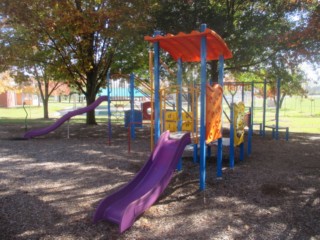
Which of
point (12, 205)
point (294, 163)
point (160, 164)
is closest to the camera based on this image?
point (12, 205)

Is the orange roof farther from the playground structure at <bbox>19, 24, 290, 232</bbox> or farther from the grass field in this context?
the grass field

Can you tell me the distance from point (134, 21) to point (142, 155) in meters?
7.42

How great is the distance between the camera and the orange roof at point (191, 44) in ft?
17.6

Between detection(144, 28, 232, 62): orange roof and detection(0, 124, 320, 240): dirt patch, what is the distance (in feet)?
7.96

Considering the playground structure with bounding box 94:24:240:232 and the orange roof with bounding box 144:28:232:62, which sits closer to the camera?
the playground structure with bounding box 94:24:240:232

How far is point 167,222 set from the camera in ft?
13.7

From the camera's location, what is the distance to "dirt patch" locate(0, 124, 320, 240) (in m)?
3.91

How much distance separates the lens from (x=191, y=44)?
6.12 m

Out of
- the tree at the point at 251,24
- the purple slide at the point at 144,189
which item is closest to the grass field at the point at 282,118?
the tree at the point at 251,24

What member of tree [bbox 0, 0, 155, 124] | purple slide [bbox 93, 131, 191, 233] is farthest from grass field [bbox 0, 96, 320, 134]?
purple slide [bbox 93, 131, 191, 233]

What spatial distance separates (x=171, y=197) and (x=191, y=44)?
2.85m

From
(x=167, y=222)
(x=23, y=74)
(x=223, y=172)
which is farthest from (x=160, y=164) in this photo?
(x=23, y=74)

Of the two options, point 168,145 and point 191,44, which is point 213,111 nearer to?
point 168,145

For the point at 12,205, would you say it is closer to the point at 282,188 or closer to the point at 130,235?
the point at 130,235
